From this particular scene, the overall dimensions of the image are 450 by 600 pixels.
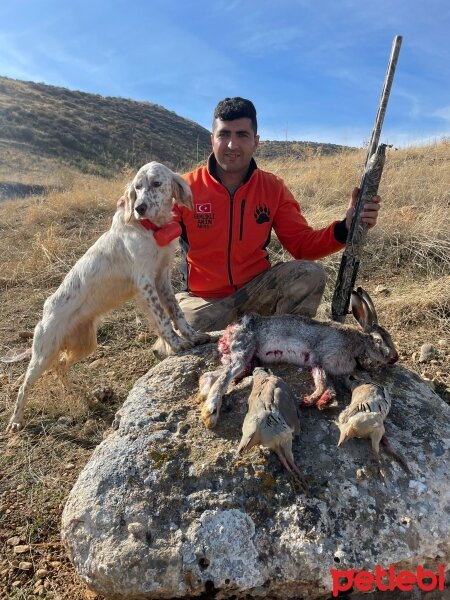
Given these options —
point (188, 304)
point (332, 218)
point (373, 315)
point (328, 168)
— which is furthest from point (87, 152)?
point (373, 315)

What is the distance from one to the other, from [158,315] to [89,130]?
27132mm

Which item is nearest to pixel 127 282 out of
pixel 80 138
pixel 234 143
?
pixel 234 143

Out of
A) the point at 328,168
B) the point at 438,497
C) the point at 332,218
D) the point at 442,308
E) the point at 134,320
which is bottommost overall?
the point at 134,320

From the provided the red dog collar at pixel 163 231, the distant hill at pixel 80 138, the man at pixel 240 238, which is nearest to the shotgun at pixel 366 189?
the man at pixel 240 238

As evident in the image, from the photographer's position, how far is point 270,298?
190 inches

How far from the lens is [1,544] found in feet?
9.64

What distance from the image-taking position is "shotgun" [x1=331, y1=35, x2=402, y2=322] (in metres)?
3.84

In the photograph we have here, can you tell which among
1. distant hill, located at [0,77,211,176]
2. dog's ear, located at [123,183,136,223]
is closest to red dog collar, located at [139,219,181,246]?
dog's ear, located at [123,183,136,223]

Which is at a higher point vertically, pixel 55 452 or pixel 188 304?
pixel 188 304

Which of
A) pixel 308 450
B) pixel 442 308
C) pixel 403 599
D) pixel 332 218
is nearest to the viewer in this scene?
pixel 403 599

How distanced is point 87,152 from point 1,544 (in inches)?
971

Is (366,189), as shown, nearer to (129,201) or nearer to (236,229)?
(236,229)

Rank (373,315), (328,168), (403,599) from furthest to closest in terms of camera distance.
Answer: (328,168)
(373,315)
(403,599)

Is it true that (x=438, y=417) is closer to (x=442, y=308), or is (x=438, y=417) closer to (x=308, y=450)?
(x=308, y=450)
